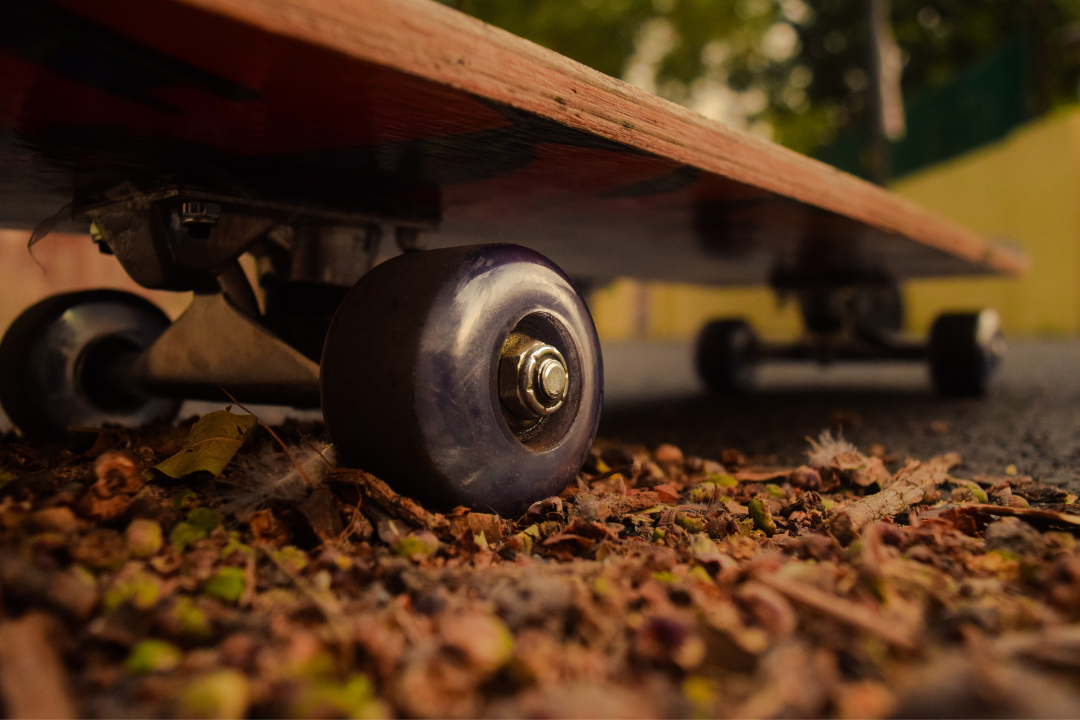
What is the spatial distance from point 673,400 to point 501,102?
2604 mm

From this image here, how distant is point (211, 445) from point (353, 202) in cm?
59

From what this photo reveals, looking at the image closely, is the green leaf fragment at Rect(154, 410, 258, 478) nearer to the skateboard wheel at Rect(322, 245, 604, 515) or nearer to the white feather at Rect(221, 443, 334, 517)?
the white feather at Rect(221, 443, 334, 517)

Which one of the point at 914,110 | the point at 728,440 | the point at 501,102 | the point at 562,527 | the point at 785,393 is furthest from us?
the point at 914,110

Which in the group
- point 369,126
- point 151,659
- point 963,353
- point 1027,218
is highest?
point 1027,218

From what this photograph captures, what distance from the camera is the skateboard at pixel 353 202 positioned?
812mm

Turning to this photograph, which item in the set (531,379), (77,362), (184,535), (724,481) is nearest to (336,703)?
(184,535)

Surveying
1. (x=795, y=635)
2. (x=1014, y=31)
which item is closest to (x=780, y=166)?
(x=795, y=635)

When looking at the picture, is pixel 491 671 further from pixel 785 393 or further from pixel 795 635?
pixel 785 393

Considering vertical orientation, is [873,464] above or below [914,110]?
below

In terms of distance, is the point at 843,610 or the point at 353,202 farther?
the point at 353,202

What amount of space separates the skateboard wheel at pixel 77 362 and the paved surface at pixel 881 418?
4.41 ft

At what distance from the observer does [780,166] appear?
1560 mm

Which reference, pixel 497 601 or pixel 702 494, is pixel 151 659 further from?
pixel 702 494

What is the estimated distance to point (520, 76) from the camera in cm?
95
